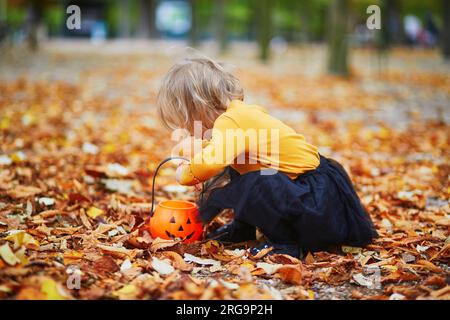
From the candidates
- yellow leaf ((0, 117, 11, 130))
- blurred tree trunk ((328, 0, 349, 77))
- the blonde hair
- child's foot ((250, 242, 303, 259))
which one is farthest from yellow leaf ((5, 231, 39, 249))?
blurred tree trunk ((328, 0, 349, 77))

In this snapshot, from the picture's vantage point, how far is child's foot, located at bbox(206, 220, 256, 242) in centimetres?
295

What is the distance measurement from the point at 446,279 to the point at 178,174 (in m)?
1.32

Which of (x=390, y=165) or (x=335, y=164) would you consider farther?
(x=390, y=165)

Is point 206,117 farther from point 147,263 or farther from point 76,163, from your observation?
point 76,163

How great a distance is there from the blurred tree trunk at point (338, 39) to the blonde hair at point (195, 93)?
9.21 meters

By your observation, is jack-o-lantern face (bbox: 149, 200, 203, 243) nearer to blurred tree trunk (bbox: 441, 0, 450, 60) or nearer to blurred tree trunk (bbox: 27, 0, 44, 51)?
blurred tree trunk (bbox: 441, 0, 450, 60)

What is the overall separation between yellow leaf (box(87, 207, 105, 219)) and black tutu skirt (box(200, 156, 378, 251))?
0.74 meters

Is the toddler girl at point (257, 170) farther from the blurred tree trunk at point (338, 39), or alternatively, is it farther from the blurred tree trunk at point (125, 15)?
the blurred tree trunk at point (125, 15)

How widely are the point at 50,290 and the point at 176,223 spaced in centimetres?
88

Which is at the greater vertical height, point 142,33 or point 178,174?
point 142,33

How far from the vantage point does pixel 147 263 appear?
2.56m

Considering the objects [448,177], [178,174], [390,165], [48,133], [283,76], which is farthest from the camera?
[283,76]

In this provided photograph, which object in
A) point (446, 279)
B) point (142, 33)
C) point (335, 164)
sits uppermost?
point (142, 33)
